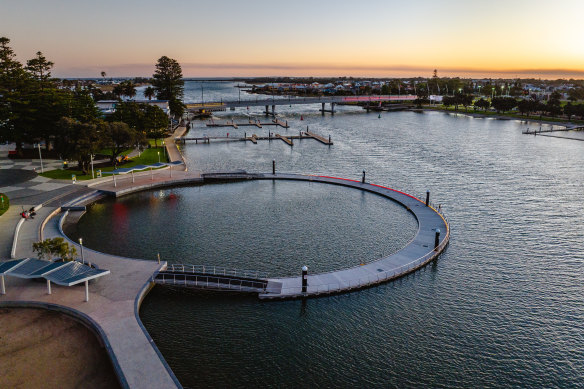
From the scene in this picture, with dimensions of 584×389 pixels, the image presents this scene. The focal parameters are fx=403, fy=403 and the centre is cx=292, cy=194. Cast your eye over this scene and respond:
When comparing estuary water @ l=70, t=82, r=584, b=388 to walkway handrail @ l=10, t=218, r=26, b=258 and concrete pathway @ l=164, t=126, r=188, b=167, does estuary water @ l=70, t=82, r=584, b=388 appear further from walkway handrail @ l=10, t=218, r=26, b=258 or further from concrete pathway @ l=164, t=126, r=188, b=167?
concrete pathway @ l=164, t=126, r=188, b=167

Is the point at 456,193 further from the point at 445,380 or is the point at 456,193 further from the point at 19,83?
the point at 19,83

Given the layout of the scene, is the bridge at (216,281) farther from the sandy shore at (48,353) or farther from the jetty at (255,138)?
the jetty at (255,138)

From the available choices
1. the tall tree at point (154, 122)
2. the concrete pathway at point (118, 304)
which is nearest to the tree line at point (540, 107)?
the tall tree at point (154, 122)

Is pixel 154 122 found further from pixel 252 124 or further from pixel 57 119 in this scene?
pixel 252 124

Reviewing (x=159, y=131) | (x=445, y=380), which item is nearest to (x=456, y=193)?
(x=445, y=380)

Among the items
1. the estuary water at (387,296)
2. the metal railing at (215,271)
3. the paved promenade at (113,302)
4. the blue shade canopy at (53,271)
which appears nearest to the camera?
the paved promenade at (113,302)
